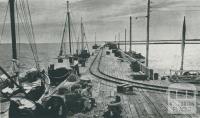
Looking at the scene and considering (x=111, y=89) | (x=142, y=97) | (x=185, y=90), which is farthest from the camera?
(x=111, y=89)

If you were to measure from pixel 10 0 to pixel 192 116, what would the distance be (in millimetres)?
12724

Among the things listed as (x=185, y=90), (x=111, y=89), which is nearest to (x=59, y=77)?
(x=111, y=89)

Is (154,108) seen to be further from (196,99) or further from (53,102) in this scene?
(53,102)

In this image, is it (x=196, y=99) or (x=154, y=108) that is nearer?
(x=154, y=108)

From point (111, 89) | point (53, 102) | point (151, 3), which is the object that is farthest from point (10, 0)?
point (151, 3)

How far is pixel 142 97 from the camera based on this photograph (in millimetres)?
18391

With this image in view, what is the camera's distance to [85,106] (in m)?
15.2

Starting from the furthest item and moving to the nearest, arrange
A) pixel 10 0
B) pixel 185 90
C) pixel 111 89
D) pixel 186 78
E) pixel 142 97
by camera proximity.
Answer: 1. pixel 186 78
2. pixel 111 89
3. pixel 185 90
4. pixel 142 97
5. pixel 10 0

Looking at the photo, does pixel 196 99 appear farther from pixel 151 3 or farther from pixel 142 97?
pixel 151 3

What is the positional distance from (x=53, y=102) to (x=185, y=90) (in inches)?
414

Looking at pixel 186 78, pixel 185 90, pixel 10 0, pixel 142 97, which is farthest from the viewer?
pixel 186 78

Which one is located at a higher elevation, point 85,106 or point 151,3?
point 151,3

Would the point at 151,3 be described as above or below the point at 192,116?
above

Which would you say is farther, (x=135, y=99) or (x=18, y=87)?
(x=135, y=99)
